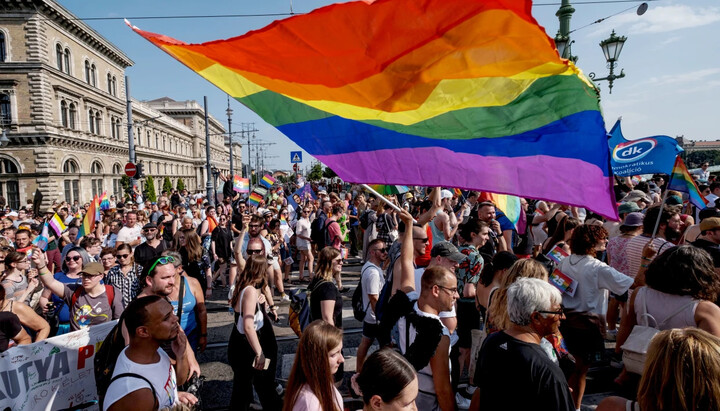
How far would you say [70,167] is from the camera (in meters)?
40.2

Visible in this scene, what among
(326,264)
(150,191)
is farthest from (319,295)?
(150,191)

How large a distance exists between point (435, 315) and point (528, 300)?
0.66 meters

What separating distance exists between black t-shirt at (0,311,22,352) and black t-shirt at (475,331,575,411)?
11.5 ft

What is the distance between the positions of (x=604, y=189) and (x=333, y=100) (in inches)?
71.6

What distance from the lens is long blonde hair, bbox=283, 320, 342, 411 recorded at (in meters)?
2.32

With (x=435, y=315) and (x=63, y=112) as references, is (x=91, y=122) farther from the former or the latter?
(x=435, y=315)

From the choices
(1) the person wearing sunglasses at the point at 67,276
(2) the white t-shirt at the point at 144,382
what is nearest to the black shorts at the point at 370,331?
(2) the white t-shirt at the point at 144,382

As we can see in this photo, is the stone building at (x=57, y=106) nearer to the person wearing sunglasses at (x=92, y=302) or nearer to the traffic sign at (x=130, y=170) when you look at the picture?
the traffic sign at (x=130, y=170)

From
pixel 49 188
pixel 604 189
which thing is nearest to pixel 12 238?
pixel 604 189

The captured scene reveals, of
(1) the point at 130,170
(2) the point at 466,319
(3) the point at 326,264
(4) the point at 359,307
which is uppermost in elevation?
(1) the point at 130,170

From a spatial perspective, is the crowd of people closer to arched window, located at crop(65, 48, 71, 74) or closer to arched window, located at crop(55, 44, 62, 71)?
arched window, located at crop(55, 44, 62, 71)

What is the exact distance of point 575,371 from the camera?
152 inches

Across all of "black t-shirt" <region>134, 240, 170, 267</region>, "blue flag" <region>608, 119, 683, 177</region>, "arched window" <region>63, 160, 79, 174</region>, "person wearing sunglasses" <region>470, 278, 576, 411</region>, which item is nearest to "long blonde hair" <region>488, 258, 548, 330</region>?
"person wearing sunglasses" <region>470, 278, 576, 411</region>

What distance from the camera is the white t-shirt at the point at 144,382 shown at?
2244mm
